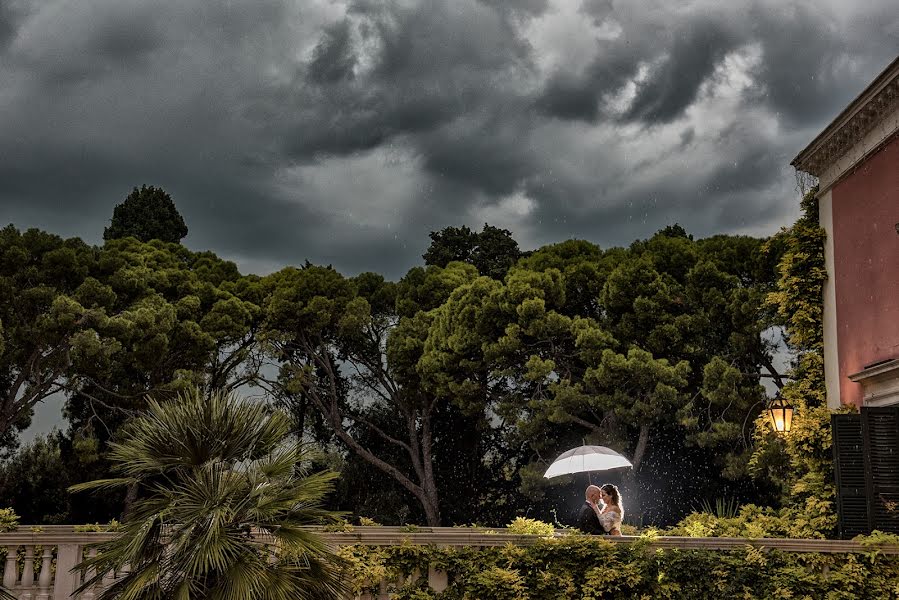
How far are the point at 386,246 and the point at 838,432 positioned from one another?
24.5m

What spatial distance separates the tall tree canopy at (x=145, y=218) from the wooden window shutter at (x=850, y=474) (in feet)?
73.8

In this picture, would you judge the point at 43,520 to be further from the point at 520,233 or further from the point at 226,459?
the point at 226,459

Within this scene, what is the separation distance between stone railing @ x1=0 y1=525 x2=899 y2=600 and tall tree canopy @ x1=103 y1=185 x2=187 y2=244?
2114cm

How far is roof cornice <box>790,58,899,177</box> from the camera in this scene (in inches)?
428

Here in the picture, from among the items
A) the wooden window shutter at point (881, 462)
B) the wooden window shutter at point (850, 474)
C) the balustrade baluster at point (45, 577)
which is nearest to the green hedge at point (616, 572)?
the wooden window shutter at point (881, 462)

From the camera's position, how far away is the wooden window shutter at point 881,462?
35.2 ft

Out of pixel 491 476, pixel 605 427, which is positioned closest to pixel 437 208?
pixel 491 476

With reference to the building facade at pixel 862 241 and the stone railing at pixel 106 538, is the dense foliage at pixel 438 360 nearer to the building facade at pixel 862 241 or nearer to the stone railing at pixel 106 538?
the building facade at pixel 862 241

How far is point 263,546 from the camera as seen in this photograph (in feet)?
23.4

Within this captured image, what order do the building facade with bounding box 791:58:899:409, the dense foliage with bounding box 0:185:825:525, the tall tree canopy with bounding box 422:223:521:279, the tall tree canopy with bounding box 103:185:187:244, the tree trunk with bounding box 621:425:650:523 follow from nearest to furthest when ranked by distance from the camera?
the building facade with bounding box 791:58:899:409
the dense foliage with bounding box 0:185:825:525
the tree trunk with bounding box 621:425:650:523
the tall tree canopy with bounding box 103:185:187:244
the tall tree canopy with bounding box 422:223:521:279

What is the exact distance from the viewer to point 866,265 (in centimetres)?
1180

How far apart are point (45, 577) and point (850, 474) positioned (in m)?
9.52

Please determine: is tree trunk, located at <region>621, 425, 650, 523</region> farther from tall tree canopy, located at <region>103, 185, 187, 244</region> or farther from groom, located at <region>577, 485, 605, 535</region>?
tall tree canopy, located at <region>103, 185, 187, 244</region>

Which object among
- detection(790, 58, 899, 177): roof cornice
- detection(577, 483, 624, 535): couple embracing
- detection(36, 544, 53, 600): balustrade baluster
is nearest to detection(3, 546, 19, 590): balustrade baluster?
detection(36, 544, 53, 600): balustrade baluster
